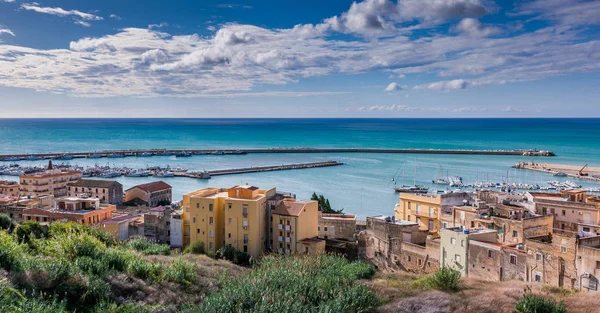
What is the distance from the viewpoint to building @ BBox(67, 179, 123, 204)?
41.1m

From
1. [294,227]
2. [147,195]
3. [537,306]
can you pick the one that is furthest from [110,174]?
[537,306]

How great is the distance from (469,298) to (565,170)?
215 ft

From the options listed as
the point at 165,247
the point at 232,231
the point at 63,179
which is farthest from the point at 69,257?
the point at 63,179

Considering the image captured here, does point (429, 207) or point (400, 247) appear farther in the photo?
point (429, 207)

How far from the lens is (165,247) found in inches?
808

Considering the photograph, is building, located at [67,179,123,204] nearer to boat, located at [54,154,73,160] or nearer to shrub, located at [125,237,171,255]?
shrub, located at [125,237,171,255]

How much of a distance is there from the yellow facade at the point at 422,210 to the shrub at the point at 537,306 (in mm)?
13991

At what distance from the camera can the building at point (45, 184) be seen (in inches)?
1658

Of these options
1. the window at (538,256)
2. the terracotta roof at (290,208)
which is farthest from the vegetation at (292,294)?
the terracotta roof at (290,208)

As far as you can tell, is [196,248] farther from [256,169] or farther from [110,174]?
[256,169]

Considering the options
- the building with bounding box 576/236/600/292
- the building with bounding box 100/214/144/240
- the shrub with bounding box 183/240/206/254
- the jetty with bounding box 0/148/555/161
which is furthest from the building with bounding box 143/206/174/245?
the jetty with bounding box 0/148/555/161

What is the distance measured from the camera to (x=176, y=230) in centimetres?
2567

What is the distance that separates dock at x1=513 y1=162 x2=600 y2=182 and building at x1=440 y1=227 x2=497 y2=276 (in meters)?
50.0

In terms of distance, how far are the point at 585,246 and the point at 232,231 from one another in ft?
49.8
